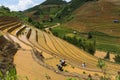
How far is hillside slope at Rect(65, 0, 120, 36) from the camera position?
4811 inches

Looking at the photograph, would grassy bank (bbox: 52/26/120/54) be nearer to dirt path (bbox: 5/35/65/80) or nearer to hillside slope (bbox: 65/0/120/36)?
hillside slope (bbox: 65/0/120/36)

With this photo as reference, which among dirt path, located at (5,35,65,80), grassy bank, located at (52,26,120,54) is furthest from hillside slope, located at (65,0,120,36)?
dirt path, located at (5,35,65,80)

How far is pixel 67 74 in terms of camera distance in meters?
27.4

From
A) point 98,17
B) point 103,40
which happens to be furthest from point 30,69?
point 98,17

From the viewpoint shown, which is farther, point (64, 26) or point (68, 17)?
point (68, 17)

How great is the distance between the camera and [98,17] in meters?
136

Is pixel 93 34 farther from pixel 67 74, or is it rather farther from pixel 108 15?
pixel 67 74

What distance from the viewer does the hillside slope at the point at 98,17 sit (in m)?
122

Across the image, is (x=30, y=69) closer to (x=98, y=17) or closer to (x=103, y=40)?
(x=103, y=40)

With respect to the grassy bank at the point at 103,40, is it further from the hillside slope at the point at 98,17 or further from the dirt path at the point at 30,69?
the dirt path at the point at 30,69

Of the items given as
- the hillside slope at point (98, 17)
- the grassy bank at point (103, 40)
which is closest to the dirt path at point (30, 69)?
the grassy bank at point (103, 40)

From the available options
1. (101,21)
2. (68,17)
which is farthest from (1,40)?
(68,17)

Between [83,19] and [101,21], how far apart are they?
8.51m

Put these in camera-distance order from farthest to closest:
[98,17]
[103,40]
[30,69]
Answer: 1. [98,17]
2. [103,40]
3. [30,69]
